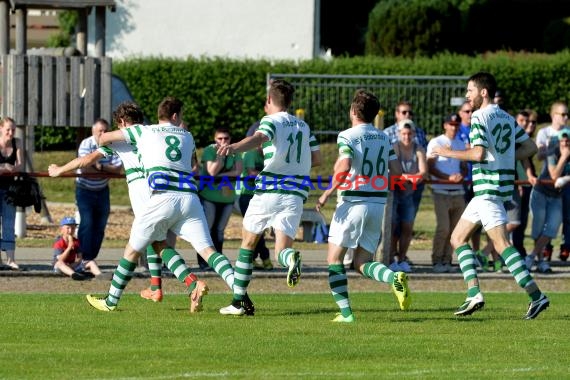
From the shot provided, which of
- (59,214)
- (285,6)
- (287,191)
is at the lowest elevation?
(59,214)

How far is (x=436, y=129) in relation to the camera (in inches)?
1278

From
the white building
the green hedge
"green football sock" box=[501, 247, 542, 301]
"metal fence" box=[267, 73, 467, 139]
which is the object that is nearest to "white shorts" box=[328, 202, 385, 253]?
"green football sock" box=[501, 247, 542, 301]

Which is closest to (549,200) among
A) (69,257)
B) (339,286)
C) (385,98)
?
(69,257)

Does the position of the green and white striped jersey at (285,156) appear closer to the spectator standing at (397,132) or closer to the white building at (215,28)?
the spectator standing at (397,132)

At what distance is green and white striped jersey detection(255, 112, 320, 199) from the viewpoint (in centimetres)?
1251

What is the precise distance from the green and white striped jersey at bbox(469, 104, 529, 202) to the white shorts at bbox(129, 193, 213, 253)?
261 centimetres

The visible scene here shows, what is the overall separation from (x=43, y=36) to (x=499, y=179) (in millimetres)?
32483

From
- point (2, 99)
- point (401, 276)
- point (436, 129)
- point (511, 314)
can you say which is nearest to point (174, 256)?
point (401, 276)

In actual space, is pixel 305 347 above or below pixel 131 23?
below

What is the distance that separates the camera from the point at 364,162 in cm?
1234

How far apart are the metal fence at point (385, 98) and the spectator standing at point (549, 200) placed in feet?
37.8

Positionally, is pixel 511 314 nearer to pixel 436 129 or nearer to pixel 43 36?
pixel 436 129

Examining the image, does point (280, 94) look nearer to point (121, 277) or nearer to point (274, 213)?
point (274, 213)

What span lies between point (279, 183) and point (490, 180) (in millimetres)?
1988
